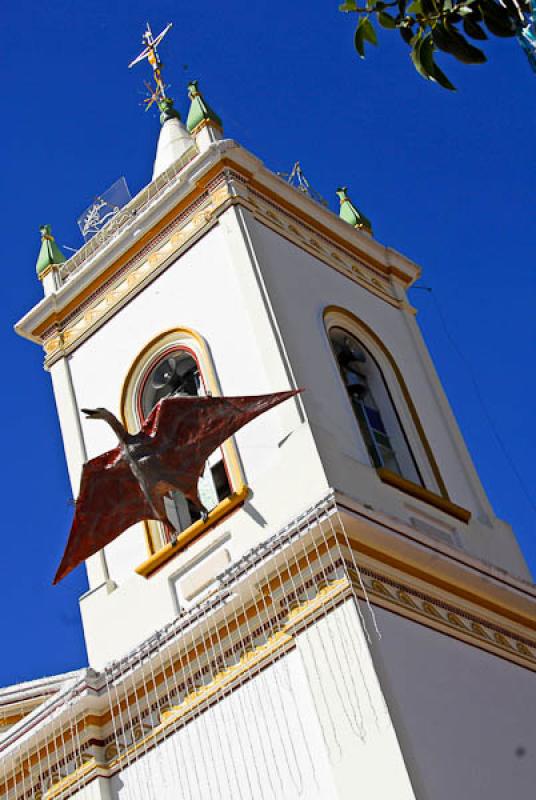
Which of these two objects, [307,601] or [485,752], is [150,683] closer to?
[307,601]

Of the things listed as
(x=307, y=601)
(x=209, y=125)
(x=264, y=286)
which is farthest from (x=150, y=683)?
(x=209, y=125)

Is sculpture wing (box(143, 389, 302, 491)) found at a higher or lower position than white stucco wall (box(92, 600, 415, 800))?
higher

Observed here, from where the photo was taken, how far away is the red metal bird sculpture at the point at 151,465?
37.1 ft

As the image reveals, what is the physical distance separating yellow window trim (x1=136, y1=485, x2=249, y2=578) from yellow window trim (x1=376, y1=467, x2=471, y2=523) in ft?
3.89

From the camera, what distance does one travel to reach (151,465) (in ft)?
38.0

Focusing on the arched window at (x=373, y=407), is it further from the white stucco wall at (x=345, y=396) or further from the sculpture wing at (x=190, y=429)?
the sculpture wing at (x=190, y=429)

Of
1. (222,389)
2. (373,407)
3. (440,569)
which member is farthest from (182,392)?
(440,569)

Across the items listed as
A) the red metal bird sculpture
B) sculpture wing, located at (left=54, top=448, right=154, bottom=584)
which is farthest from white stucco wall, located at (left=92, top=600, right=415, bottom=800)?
sculpture wing, located at (left=54, top=448, right=154, bottom=584)

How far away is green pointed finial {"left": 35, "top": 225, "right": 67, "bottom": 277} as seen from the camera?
14680 millimetres

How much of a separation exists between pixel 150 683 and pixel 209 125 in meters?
5.79

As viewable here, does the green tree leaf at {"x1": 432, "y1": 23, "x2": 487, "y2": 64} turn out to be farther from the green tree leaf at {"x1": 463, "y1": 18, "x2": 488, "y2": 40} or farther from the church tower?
the church tower

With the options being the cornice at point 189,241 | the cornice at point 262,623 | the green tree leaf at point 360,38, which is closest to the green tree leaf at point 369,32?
the green tree leaf at point 360,38

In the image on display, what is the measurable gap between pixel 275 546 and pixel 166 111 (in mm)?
7406

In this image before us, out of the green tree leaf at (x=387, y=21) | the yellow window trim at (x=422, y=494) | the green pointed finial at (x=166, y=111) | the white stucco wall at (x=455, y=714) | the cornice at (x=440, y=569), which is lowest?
the white stucco wall at (x=455, y=714)
